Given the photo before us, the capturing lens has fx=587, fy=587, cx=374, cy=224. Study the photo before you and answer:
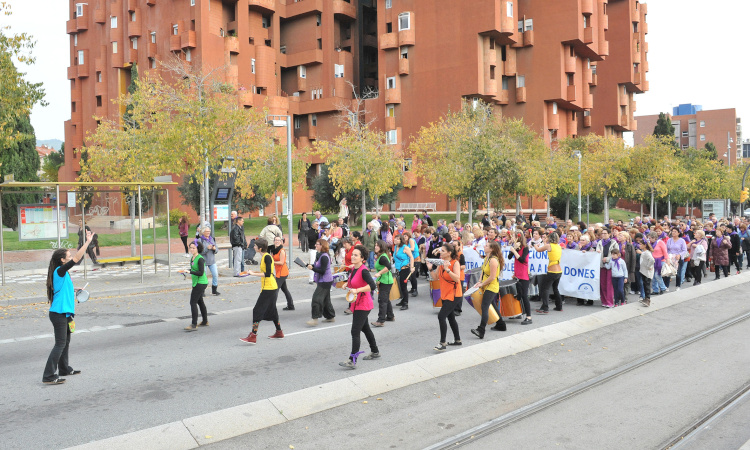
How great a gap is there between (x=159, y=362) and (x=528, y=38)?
54.0 meters

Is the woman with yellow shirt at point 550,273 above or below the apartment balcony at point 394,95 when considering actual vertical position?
below

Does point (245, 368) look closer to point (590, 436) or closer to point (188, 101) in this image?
point (590, 436)

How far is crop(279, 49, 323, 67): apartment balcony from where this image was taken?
193 ft

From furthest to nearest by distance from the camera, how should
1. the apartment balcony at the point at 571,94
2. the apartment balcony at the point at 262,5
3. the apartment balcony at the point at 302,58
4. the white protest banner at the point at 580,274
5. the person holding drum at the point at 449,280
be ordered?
the apartment balcony at the point at 302,58
the apartment balcony at the point at 571,94
the apartment balcony at the point at 262,5
the white protest banner at the point at 580,274
the person holding drum at the point at 449,280

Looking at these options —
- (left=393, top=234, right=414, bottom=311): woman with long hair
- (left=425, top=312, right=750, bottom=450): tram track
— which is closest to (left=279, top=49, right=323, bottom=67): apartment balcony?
(left=393, top=234, right=414, bottom=311): woman with long hair

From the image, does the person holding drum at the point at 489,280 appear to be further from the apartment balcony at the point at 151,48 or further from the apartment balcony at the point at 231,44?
the apartment balcony at the point at 151,48

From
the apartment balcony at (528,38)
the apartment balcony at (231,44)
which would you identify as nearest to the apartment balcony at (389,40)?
the apartment balcony at (528,38)

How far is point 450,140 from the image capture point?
41.5 meters

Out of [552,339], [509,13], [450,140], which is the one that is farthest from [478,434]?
[509,13]

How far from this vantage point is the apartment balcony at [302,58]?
193ft

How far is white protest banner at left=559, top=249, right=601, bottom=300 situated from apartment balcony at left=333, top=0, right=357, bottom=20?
5066 centimetres

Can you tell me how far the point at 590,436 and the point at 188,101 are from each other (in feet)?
60.1

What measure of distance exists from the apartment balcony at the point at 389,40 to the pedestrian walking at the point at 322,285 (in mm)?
46428

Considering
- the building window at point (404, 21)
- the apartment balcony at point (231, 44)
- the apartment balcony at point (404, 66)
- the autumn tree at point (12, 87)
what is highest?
the building window at point (404, 21)
